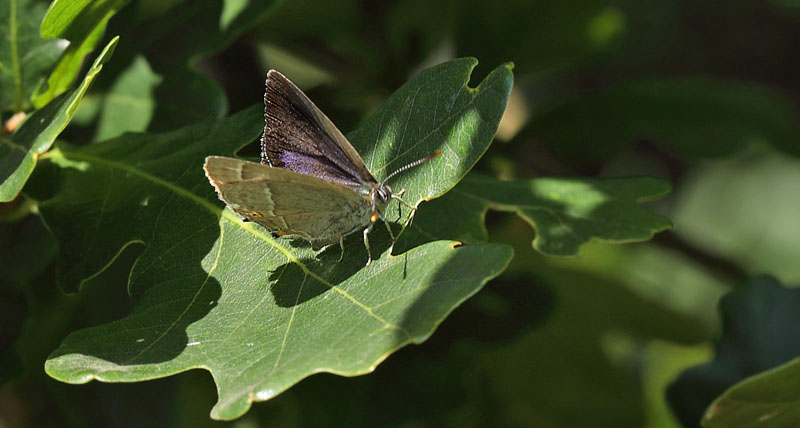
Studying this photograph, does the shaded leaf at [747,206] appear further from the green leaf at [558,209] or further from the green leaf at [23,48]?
the green leaf at [23,48]

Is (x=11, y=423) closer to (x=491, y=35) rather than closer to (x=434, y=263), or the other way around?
(x=434, y=263)

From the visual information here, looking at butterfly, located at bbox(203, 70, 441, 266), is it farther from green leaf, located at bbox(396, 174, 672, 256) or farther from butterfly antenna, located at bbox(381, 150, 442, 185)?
green leaf, located at bbox(396, 174, 672, 256)

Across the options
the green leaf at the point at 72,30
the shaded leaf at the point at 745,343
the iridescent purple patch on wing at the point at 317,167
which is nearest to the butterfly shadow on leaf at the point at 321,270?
the iridescent purple patch on wing at the point at 317,167

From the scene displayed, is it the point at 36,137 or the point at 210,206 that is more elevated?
the point at 36,137

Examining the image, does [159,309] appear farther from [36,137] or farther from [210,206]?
[36,137]

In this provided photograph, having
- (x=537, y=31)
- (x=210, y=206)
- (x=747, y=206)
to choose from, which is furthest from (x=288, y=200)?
(x=747, y=206)

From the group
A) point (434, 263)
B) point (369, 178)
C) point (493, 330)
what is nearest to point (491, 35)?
point (493, 330)
